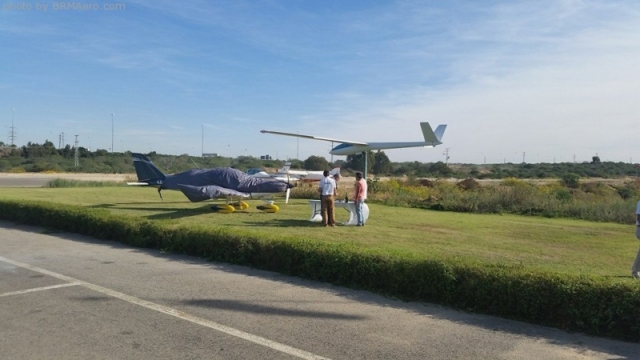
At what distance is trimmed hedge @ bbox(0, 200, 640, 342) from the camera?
5781mm

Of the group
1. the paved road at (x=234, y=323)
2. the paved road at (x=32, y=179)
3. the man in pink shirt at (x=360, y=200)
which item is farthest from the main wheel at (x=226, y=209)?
the paved road at (x=32, y=179)

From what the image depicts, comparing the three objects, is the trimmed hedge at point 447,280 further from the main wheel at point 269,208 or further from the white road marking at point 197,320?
the main wheel at point 269,208

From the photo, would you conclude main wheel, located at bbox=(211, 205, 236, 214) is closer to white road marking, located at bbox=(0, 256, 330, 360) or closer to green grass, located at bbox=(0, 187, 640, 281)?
green grass, located at bbox=(0, 187, 640, 281)

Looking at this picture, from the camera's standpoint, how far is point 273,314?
639 centimetres

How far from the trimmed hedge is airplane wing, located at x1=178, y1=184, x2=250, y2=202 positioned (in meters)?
5.73

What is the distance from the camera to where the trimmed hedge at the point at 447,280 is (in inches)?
228

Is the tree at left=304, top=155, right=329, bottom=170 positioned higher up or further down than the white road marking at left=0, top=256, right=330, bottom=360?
higher up

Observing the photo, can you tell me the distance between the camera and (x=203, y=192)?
16828 millimetres

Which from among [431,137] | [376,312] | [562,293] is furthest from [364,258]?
[431,137]

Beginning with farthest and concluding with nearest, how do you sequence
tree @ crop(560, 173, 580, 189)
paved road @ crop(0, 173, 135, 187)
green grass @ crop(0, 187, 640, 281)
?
tree @ crop(560, 173, 580, 189) < paved road @ crop(0, 173, 135, 187) < green grass @ crop(0, 187, 640, 281)

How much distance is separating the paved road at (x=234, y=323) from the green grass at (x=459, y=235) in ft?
5.10

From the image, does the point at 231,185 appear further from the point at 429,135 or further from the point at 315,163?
the point at 315,163

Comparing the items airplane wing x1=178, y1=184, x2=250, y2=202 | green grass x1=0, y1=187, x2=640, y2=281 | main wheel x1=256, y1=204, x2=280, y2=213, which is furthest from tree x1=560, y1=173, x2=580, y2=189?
airplane wing x1=178, y1=184, x2=250, y2=202

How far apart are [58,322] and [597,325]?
617 centimetres
